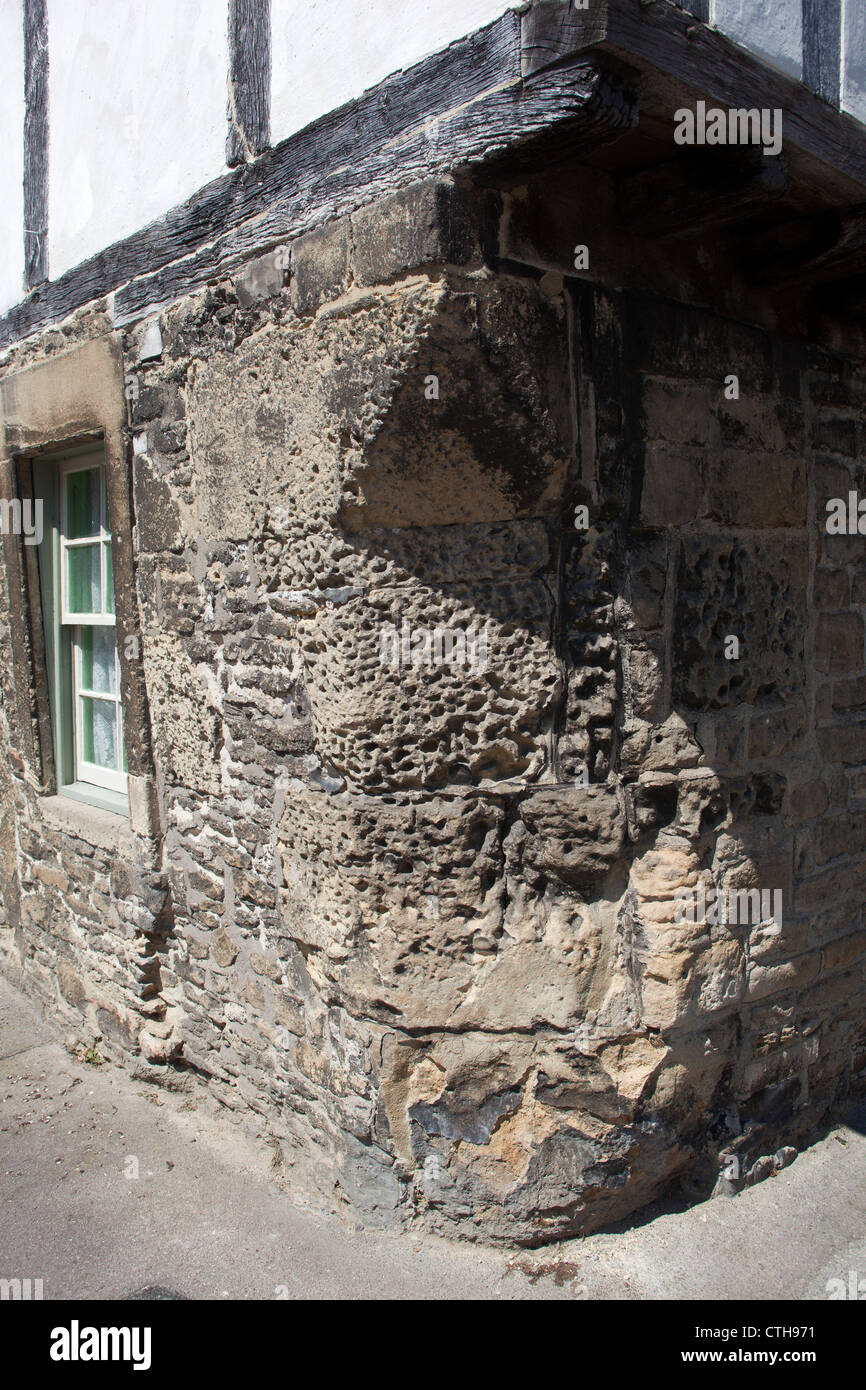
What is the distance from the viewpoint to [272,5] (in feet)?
8.80

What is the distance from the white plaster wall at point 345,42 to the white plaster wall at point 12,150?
6.16 feet

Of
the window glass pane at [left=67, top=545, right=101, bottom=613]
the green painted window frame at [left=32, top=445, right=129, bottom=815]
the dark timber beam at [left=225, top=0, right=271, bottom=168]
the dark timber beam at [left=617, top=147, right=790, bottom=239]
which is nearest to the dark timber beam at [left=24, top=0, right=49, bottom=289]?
the green painted window frame at [left=32, top=445, right=129, bottom=815]

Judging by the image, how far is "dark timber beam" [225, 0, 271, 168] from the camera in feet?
8.96

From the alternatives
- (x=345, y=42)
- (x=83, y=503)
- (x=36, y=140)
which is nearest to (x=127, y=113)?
(x=36, y=140)

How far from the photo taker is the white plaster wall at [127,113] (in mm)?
2990

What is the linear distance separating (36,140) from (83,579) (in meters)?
1.78

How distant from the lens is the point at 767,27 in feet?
7.46

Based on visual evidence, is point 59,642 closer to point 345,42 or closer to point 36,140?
point 36,140

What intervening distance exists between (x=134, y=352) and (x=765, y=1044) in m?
3.06

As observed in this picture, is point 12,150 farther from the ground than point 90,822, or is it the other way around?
point 12,150

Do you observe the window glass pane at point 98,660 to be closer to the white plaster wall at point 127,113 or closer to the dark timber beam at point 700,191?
the white plaster wall at point 127,113

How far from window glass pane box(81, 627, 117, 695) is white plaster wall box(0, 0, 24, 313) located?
151cm

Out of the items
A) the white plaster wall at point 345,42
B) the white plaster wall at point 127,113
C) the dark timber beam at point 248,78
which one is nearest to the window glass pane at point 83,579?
the white plaster wall at point 127,113

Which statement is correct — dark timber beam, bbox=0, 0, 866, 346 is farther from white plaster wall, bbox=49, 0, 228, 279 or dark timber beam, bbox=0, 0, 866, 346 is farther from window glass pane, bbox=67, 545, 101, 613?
window glass pane, bbox=67, 545, 101, 613
